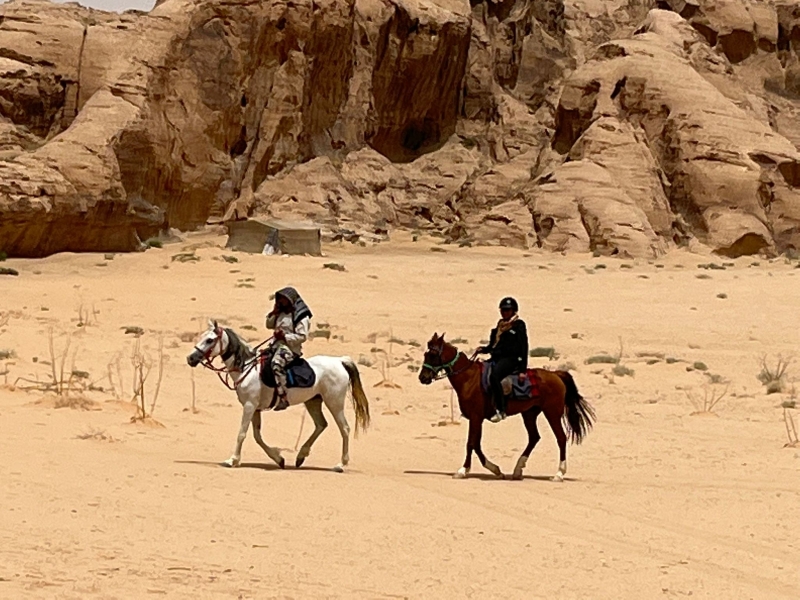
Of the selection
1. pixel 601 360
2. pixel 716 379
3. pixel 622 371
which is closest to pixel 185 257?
pixel 601 360

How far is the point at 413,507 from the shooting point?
9.77 metres

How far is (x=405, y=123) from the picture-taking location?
6619 centimetres

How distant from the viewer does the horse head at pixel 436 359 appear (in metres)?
11.8

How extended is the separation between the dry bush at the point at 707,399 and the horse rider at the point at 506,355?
20.6 ft

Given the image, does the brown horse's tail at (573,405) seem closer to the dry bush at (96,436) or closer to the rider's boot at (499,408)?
the rider's boot at (499,408)

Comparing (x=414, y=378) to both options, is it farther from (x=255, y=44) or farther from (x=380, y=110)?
(x=380, y=110)

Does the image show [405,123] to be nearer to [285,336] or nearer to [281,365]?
[285,336]

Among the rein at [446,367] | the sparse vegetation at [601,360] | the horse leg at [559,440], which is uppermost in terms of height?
the sparse vegetation at [601,360]

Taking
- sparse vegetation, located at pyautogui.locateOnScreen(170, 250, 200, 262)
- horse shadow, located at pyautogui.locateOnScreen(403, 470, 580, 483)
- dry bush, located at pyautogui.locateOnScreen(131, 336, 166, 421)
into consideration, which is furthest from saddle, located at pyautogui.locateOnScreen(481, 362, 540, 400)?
sparse vegetation, located at pyautogui.locateOnScreen(170, 250, 200, 262)

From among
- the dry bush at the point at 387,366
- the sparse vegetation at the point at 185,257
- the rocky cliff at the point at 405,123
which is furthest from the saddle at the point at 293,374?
the sparse vegetation at the point at 185,257

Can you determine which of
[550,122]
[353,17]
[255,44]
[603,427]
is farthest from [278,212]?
[603,427]

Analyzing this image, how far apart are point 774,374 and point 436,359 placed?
10.9 m

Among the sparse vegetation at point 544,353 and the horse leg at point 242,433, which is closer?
the horse leg at point 242,433

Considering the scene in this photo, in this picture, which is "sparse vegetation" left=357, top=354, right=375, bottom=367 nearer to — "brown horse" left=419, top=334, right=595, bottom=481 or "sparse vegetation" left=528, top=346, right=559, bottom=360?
"sparse vegetation" left=528, top=346, right=559, bottom=360
